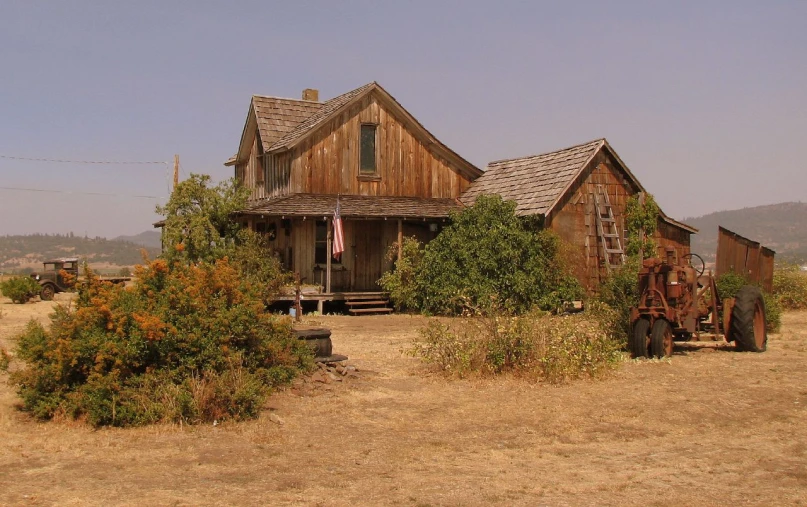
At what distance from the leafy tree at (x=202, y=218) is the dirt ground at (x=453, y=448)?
1268 centimetres

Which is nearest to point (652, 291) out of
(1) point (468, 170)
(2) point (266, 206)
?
(2) point (266, 206)

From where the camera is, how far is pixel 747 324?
14461mm

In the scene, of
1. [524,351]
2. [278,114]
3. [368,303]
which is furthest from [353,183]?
[524,351]

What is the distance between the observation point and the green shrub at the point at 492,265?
72.7 ft

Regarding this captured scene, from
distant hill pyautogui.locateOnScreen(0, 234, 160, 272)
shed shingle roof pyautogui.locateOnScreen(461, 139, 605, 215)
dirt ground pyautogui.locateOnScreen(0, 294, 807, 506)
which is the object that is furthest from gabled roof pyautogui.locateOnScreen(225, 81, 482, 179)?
distant hill pyautogui.locateOnScreen(0, 234, 160, 272)

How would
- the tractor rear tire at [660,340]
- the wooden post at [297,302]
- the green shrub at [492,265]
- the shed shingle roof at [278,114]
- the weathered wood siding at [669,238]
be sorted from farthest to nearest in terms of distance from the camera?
the shed shingle roof at [278,114]
the weathered wood siding at [669,238]
the green shrub at [492,265]
the wooden post at [297,302]
the tractor rear tire at [660,340]

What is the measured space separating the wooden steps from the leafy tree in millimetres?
4117

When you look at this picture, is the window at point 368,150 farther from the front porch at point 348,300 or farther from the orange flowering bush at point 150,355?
the orange flowering bush at point 150,355

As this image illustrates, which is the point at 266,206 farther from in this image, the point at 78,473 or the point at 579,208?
the point at 78,473

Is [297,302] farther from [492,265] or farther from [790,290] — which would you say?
[790,290]

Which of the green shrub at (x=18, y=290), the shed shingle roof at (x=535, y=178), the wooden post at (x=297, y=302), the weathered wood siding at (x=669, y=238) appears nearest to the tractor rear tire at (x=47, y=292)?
the green shrub at (x=18, y=290)

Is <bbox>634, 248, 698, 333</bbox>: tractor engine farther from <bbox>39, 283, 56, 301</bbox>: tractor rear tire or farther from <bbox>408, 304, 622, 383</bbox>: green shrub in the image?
<bbox>39, 283, 56, 301</bbox>: tractor rear tire

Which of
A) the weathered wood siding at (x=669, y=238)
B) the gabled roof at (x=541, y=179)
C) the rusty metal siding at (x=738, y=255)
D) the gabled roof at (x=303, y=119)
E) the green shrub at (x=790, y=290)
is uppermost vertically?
the gabled roof at (x=303, y=119)

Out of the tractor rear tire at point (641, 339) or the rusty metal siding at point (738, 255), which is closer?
the tractor rear tire at point (641, 339)
